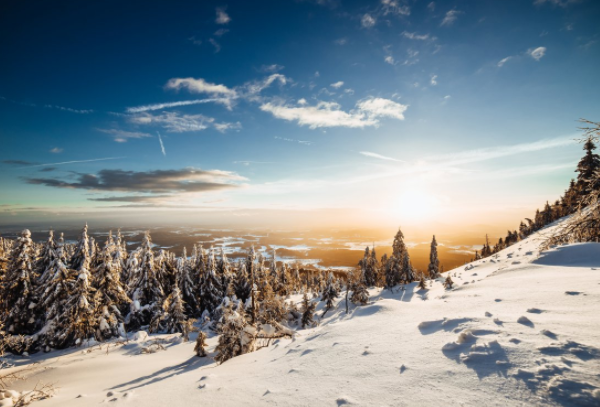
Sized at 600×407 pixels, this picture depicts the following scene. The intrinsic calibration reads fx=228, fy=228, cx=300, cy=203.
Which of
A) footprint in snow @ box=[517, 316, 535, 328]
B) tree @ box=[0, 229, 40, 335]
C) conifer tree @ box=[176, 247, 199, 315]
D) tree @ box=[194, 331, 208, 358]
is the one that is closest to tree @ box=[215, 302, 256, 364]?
tree @ box=[194, 331, 208, 358]

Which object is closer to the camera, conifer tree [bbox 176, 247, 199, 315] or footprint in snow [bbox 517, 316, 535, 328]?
footprint in snow [bbox 517, 316, 535, 328]

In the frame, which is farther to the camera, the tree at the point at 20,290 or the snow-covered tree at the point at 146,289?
the snow-covered tree at the point at 146,289

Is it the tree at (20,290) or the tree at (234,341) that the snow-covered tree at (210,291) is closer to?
the tree at (20,290)

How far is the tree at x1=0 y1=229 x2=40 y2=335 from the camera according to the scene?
67.0ft

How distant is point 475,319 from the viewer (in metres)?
6.58

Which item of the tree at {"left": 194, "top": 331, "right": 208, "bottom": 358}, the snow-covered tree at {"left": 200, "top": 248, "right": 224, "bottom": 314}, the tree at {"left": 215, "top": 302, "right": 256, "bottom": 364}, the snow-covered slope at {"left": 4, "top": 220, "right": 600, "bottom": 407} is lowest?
the snow-covered tree at {"left": 200, "top": 248, "right": 224, "bottom": 314}

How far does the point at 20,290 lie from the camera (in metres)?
21.0

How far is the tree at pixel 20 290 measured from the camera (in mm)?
20422

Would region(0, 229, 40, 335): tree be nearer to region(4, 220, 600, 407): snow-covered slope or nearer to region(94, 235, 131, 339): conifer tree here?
region(94, 235, 131, 339): conifer tree

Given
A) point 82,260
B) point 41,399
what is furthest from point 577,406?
point 82,260

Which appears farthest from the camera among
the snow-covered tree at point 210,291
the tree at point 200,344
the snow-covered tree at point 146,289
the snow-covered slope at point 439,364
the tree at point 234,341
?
the snow-covered tree at point 210,291

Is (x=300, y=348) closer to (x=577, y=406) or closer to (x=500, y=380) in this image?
(x=500, y=380)

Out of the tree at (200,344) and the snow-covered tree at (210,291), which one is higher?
the tree at (200,344)

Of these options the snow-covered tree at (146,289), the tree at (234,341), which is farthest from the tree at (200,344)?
the snow-covered tree at (146,289)
